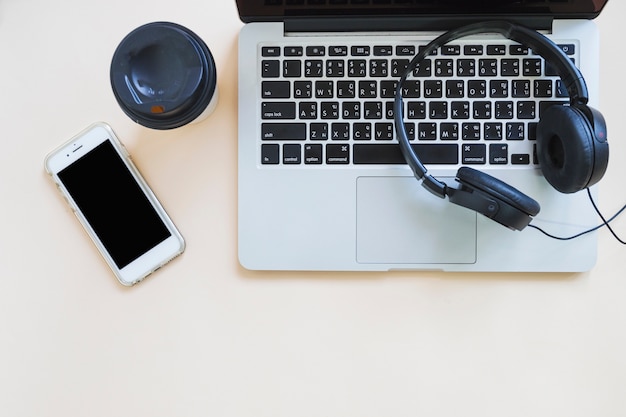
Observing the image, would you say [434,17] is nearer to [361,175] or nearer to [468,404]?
[361,175]

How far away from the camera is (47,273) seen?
1.97 feet

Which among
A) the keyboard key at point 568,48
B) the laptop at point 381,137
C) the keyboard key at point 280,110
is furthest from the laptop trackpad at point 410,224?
the keyboard key at point 568,48

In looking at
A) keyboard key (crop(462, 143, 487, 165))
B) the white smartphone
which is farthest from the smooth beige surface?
keyboard key (crop(462, 143, 487, 165))

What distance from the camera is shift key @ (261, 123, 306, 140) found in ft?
1.83

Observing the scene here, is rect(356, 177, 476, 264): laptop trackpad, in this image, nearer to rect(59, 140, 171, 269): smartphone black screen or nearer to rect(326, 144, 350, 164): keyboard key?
rect(326, 144, 350, 164): keyboard key

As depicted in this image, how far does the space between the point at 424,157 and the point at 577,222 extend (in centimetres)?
19

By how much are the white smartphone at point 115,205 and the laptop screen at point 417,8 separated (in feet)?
0.77

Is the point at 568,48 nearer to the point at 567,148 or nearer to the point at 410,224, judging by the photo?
the point at 567,148

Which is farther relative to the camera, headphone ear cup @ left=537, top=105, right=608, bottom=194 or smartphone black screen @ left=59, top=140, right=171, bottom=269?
smartphone black screen @ left=59, top=140, right=171, bottom=269

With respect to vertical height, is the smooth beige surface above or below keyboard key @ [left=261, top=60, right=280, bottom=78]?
below

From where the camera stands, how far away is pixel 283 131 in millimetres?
558

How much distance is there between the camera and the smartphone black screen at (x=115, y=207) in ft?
1.92

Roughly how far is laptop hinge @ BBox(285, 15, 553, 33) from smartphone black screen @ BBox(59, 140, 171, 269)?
264mm

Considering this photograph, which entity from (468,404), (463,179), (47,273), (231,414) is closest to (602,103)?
(463,179)
